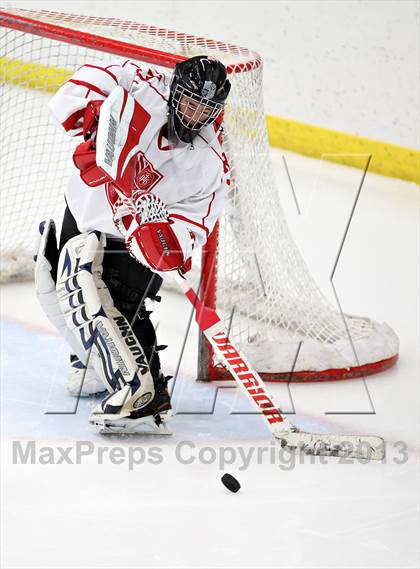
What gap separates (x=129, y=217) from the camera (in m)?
2.80

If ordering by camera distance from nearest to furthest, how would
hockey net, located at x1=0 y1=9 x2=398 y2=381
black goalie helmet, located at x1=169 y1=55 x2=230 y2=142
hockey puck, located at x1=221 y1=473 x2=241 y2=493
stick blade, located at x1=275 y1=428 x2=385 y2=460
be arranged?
black goalie helmet, located at x1=169 y1=55 x2=230 y2=142
hockey puck, located at x1=221 y1=473 x2=241 y2=493
stick blade, located at x1=275 y1=428 x2=385 y2=460
hockey net, located at x1=0 y1=9 x2=398 y2=381

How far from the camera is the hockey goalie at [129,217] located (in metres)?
2.57

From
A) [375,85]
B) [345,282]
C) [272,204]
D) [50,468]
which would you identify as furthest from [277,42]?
[50,468]

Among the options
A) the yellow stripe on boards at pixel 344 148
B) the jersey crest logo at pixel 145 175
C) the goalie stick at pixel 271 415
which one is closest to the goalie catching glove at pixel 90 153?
the jersey crest logo at pixel 145 175

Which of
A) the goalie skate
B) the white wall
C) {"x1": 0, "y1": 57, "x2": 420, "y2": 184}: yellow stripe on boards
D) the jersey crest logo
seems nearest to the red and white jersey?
the jersey crest logo

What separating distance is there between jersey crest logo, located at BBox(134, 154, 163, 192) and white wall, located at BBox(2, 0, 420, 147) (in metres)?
2.52

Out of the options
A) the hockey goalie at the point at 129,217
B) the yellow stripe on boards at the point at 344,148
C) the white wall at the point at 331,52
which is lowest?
the yellow stripe on boards at the point at 344,148

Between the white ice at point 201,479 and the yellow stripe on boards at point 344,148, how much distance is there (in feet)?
4.74

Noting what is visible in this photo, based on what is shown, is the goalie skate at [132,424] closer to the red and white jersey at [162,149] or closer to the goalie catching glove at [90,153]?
the red and white jersey at [162,149]

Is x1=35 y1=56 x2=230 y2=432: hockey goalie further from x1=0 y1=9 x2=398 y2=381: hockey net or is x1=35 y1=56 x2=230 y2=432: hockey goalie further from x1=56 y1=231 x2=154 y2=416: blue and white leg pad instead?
x1=0 y1=9 x2=398 y2=381: hockey net

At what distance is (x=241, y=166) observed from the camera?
10.9 ft

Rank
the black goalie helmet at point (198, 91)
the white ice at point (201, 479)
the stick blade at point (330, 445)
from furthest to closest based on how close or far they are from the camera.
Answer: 1. the stick blade at point (330, 445)
2. the black goalie helmet at point (198, 91)
3. the white ice at point (201, 479)

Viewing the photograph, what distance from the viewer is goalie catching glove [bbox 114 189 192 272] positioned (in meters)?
2.55

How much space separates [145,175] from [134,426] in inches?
26.2
